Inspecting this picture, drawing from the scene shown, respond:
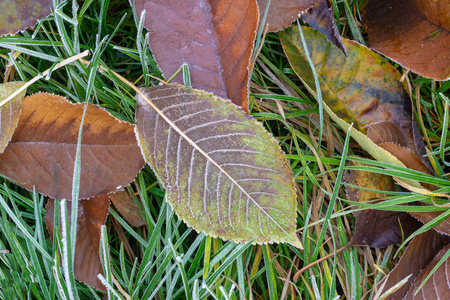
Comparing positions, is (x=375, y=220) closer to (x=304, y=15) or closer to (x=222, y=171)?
(x=222, y=171)

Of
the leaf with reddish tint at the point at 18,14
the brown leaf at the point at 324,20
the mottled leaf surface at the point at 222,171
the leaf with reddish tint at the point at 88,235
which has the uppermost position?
the leaf with reddish tint at the point at 18,14

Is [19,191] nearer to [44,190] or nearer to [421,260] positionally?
[44,190]

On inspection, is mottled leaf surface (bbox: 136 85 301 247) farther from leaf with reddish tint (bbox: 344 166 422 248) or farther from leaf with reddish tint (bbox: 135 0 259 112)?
leaf with reddish tint (bbox: 344 166 422 248)

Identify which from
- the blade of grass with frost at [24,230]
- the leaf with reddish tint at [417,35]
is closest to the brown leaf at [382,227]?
the leaf with reddish tint at [417,35]

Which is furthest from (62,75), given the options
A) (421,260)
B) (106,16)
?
(421,260)

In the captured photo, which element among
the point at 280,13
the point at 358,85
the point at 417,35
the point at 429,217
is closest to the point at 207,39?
the point at 280,13

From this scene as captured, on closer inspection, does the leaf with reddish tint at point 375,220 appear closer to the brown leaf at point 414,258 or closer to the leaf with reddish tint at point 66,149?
the brown leaf at point 414,258

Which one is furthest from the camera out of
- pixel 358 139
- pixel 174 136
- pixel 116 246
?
pixel 116 246
